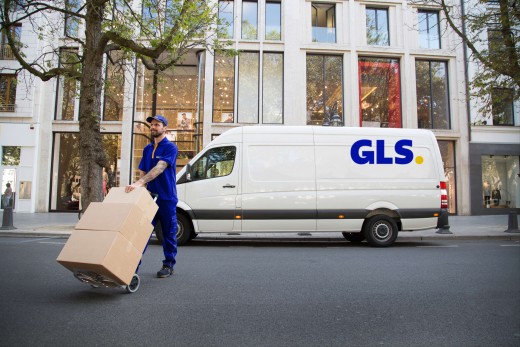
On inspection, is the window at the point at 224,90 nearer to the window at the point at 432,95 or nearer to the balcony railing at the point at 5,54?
the window at the point at 432,95

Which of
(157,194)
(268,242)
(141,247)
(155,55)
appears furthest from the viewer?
(155,55)

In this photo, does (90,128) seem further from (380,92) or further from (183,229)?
(380,92)

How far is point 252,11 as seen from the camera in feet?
64.2

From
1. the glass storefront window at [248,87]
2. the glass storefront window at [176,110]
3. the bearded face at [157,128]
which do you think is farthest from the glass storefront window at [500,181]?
the bearded face at [157,128]

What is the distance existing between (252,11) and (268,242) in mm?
14792

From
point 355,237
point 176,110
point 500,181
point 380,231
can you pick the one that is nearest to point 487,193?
point 500,181

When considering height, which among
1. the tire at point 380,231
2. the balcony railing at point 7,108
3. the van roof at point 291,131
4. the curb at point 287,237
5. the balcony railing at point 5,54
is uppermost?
the balcony railing at point 5,54

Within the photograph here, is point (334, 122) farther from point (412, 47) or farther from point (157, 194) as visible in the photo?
point (157, 194)

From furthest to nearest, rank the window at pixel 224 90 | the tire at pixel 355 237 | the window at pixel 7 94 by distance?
the window at pixel 7 94 → the window at pixel 224 90 → the tire at pixel 355 237

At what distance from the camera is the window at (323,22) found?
65.1 feet

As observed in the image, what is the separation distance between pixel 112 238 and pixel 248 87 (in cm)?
1635

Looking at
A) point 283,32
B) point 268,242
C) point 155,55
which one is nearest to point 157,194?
point 268,242

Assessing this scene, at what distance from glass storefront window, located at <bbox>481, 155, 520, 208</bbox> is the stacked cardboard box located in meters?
20.6

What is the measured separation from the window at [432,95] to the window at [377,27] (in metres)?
2.28
